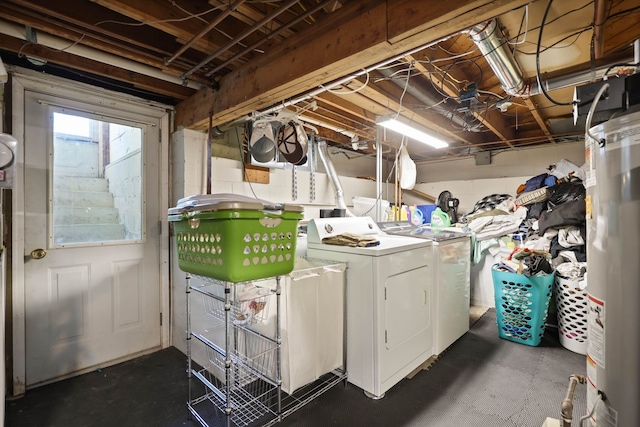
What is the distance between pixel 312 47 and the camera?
5.52 feet

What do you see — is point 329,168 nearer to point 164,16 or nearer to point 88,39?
point 164,16

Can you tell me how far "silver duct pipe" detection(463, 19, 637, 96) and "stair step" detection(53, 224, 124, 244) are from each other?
2.86 m

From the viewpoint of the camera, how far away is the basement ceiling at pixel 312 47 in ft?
4.77

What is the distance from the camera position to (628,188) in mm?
847

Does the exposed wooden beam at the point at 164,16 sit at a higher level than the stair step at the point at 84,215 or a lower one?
higher

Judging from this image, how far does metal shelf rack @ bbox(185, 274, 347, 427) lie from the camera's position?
168cm

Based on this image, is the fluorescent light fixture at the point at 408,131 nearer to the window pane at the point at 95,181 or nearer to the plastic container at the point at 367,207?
the plastic container at the point at 367,207

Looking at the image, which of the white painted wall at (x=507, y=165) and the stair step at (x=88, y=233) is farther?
the white painted wall at (x=507, y=165)

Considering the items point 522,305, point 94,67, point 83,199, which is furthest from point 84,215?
point 522,305

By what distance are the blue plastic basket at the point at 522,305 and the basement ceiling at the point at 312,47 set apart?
158cm

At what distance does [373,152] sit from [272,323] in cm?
378

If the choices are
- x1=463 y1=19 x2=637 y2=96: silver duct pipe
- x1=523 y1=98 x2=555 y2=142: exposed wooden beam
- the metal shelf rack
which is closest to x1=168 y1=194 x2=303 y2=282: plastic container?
the metal shelf rack

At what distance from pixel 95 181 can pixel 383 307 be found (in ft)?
8.09

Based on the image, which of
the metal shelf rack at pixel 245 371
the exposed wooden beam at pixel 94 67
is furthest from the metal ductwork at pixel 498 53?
the exposed wooden beam at pixel 94 67
